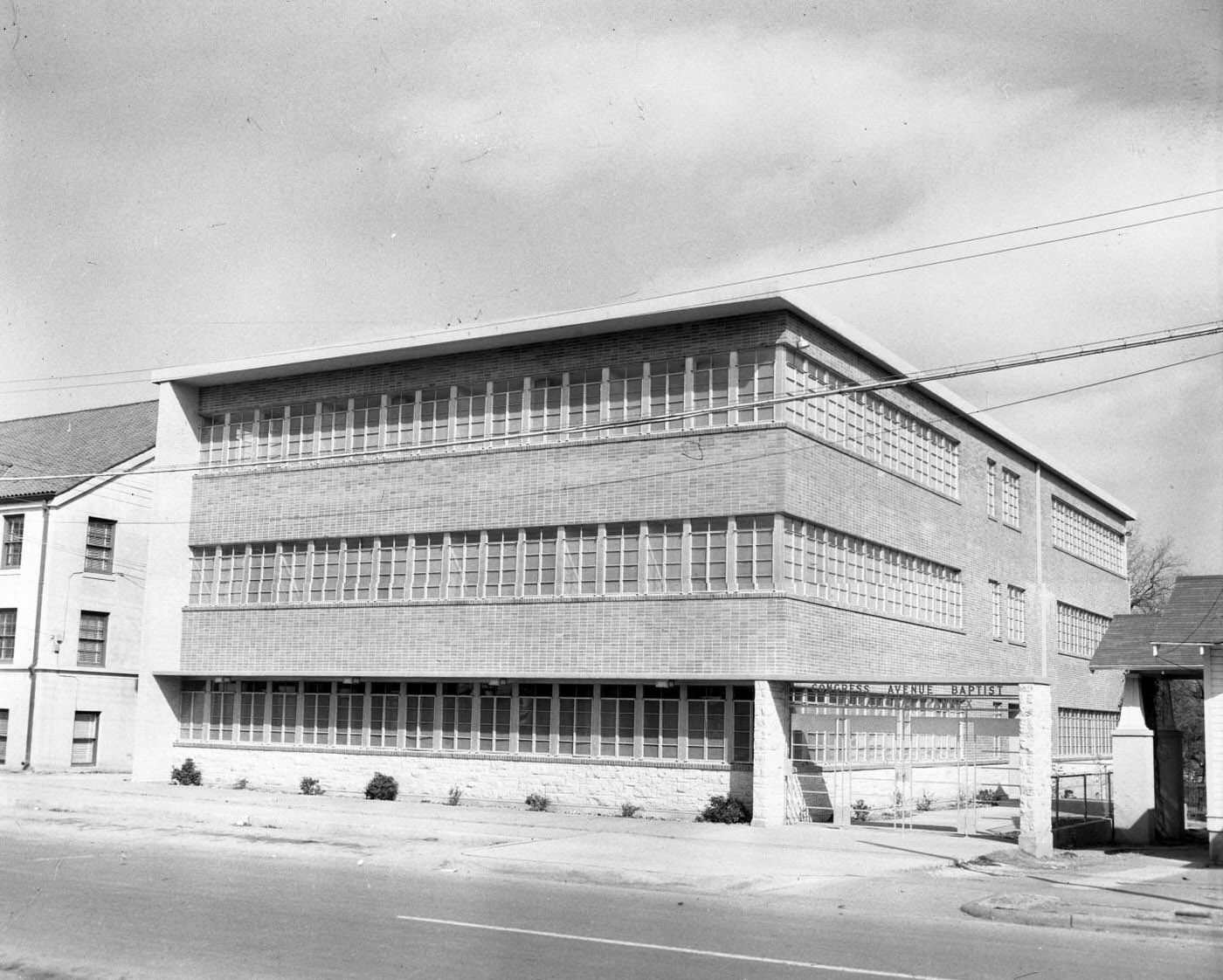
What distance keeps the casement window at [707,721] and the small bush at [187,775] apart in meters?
12.5

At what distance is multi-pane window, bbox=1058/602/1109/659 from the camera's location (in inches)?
1768

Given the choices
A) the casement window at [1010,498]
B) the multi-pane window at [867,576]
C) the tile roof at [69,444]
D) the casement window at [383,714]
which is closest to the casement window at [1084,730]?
the casement window at [1010,498]

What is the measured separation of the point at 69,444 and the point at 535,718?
74.7 feet

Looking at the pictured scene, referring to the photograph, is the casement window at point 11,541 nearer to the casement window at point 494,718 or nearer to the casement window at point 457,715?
the casement window at point 457,715

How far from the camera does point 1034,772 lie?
21172mm

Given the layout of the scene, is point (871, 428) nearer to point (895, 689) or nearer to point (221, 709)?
point (895, 689)

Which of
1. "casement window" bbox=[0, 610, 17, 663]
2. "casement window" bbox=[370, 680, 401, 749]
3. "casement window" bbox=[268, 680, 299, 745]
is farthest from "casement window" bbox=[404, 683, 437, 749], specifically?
"casement window" bbox=[0, 610, 17, 663]

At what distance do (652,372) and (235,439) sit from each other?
1142 cm

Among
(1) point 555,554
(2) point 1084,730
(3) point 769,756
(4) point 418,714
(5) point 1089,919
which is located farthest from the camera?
(2) point 1084,730

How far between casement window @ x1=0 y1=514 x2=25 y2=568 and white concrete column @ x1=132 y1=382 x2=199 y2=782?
8337 mm

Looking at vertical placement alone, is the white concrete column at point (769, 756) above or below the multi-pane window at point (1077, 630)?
below

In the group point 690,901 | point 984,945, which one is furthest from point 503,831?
point 984,945

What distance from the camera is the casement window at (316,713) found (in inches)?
1259

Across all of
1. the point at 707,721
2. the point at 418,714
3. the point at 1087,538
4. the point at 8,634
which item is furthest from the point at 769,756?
the point at 1087,538
